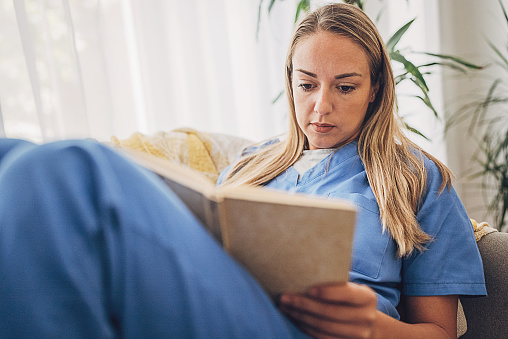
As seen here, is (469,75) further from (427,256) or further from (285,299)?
(285,299)

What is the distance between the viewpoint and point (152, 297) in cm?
46

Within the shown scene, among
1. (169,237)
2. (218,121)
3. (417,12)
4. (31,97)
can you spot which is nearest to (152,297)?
(169,237)

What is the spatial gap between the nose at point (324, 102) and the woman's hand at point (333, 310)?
54 cm

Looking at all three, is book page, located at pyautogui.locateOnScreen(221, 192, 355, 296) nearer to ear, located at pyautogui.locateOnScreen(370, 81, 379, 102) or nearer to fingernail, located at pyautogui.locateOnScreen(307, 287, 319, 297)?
fingernail, located at pyautogui.locateOnScreen(307, 287, 319, 297)

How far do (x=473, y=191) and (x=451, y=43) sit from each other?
2.51 feet

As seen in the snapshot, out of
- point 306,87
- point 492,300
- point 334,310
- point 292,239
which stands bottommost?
point 492,300

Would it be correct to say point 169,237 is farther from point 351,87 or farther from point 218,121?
point 218,121

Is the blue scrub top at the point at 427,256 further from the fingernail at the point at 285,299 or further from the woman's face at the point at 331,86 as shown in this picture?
the fingernail at the point at 285,299

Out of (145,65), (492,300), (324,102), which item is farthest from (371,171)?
(145,65)

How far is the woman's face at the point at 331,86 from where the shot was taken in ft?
3.44

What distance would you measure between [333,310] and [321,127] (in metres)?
0.60

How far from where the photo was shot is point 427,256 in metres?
0.93

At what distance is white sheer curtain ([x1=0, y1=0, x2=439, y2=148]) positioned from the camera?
1435 mm

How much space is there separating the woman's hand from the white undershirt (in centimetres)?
60
